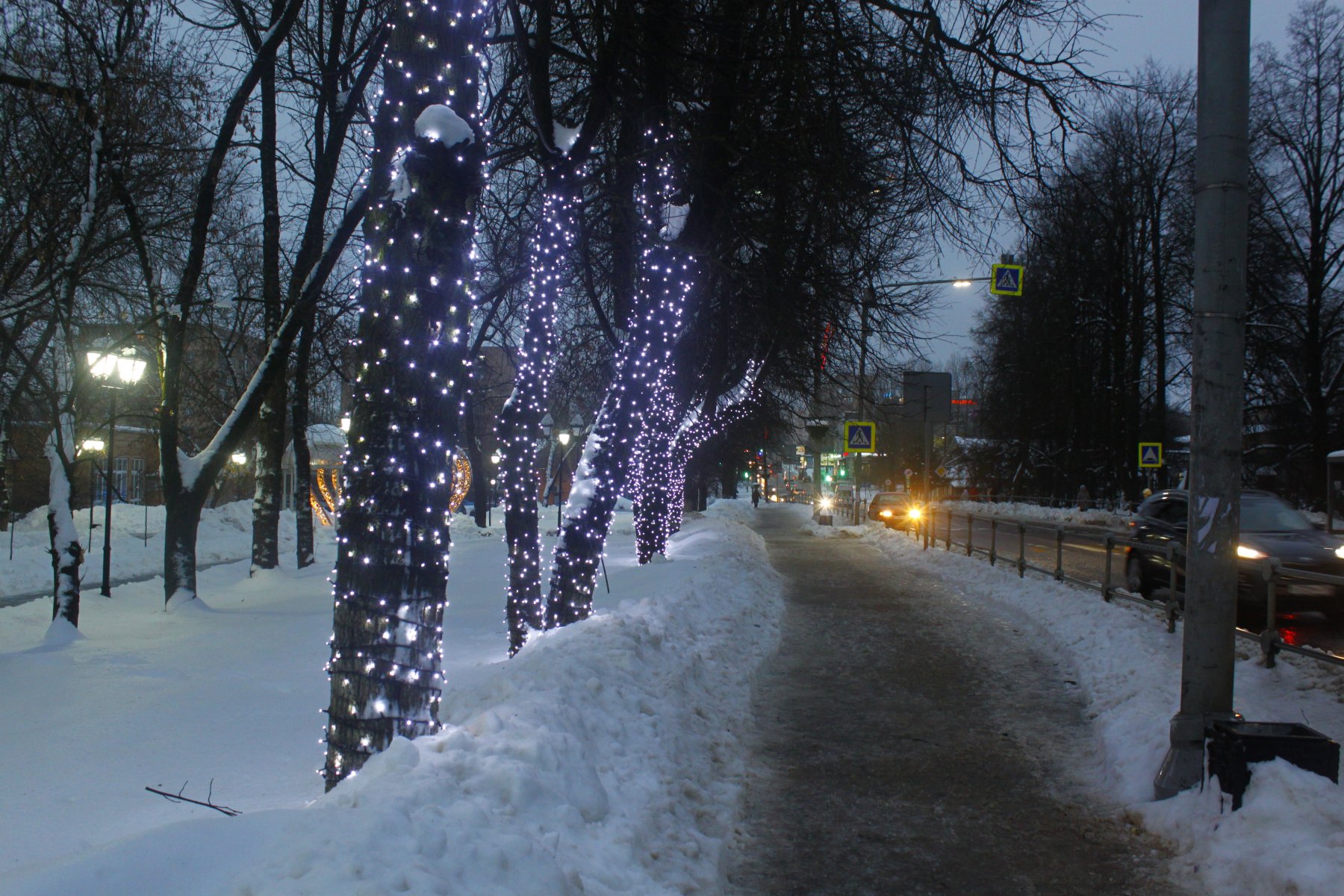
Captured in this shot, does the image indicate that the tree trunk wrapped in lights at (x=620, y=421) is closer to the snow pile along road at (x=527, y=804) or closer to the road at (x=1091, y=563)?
the snow pile along road at (x=527, y=804)

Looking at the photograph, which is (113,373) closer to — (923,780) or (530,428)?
(530,428)

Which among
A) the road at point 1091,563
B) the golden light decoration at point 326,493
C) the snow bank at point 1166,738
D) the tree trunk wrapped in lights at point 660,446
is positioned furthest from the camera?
the golden light decoration at point 326,493

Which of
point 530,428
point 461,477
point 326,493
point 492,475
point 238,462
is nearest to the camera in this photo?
point 530,428

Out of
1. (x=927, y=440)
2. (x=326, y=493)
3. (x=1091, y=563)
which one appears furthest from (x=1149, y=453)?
(x=326, y=493)

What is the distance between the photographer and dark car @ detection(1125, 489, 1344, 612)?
903 centimetres

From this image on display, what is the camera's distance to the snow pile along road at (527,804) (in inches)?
107

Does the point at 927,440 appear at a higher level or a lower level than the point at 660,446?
higher

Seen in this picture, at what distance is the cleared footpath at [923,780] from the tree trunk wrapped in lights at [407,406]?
1.90 meters

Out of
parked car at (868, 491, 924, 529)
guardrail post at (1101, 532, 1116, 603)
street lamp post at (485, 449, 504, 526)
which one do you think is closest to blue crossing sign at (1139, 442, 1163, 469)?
parked car at (868, 491, 924, 529)

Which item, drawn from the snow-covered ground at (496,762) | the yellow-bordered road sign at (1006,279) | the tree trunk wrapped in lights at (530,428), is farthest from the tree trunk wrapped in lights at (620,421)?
the yellow-bordered road sign at (1006,279)

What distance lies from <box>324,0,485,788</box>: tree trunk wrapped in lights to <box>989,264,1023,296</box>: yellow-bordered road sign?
9.42m

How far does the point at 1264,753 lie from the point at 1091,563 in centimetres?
1245

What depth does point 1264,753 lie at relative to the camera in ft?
14.5

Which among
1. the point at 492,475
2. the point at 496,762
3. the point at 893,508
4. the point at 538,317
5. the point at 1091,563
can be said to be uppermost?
the point at 538,317
